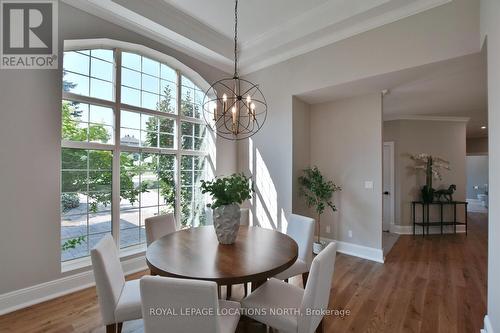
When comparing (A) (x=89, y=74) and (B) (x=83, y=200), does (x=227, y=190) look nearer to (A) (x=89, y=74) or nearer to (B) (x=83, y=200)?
(B) (x=83, y=200)

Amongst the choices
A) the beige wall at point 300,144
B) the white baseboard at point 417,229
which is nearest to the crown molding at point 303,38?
the beige wall at point 300,144

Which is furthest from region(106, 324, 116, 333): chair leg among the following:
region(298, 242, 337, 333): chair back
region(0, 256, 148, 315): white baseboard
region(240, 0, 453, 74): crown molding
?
region(240, 0, 453, 74): crown molding

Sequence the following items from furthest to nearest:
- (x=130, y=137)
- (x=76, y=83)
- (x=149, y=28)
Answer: (x=130, y=137), (x=149, y=28), (x=76, y=83)

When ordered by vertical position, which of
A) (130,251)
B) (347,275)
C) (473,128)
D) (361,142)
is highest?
(473,128)

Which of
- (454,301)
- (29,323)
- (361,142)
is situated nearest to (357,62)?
(361,142)

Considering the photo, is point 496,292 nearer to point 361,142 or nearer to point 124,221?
point 361,142

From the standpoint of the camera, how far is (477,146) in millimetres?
7914

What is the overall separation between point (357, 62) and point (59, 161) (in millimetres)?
3758

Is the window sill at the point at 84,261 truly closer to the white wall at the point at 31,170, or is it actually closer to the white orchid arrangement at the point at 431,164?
the white wall at the point at 31,170

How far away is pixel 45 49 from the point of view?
8.00ft

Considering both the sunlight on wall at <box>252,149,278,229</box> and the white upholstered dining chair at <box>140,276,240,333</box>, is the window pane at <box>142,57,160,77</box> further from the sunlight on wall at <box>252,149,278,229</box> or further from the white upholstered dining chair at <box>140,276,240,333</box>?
the white upholstered dining chair at <box>140,276,240,333</box>

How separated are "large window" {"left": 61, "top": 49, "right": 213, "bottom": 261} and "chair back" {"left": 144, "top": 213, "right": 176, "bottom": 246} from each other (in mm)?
962

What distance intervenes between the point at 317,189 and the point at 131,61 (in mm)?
3316

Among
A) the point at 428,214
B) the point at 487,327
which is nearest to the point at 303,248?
the point at 487,327
